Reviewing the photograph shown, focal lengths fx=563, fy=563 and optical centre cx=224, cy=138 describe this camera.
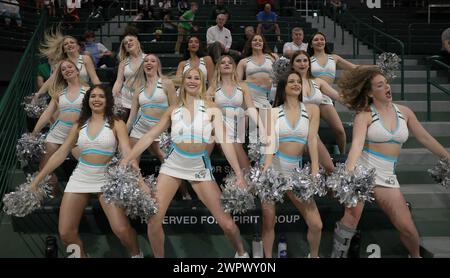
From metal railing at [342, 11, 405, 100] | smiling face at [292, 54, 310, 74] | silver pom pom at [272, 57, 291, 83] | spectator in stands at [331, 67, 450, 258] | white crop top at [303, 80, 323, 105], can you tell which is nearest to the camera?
spectator in stands at [331, 67, 450, 258]

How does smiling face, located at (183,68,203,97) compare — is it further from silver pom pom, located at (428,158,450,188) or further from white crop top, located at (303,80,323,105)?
silver pom pom, located at (428,158,450,188)

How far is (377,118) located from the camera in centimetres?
442

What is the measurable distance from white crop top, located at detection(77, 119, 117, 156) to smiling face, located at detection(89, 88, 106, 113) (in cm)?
16

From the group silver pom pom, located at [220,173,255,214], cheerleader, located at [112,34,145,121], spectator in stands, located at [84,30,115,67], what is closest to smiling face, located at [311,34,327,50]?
cheerleader, located at [112,34,145,121]

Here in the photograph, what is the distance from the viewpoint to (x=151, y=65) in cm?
543

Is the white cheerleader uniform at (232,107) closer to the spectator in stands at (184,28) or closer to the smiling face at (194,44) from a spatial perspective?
the smiling face at (194,44)

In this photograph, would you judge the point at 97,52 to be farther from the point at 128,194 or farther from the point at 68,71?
the point at 128,194

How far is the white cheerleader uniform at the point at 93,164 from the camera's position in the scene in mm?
4570

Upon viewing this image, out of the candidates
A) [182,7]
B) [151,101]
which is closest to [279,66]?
[151,101]

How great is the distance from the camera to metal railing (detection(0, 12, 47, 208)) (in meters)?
5.34

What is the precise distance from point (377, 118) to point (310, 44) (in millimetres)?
2025

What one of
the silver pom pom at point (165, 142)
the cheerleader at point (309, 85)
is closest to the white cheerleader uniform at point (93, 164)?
the silver pom pom at point (165, 142)

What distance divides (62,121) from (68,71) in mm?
484

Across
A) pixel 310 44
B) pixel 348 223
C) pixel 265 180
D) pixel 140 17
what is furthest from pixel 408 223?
→ pixel 140 17
